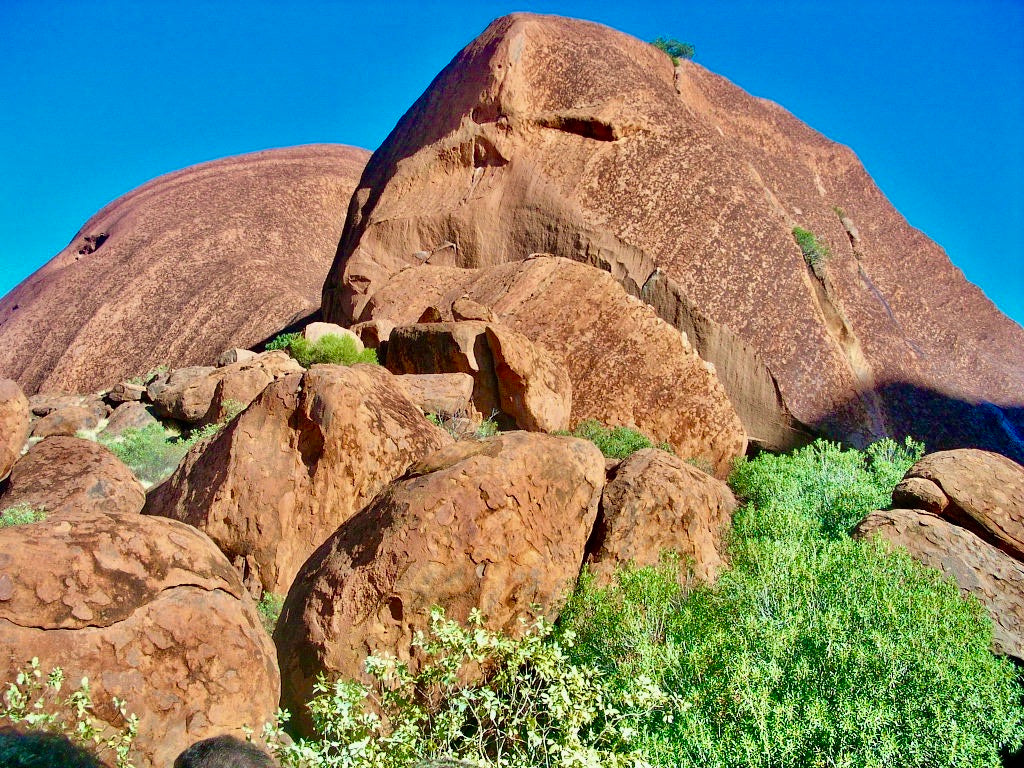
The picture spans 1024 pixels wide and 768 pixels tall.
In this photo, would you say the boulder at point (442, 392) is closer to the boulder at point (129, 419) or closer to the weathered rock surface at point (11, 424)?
the weathered rock surface at point (11, 424)

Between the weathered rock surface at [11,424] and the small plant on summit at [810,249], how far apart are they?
1196 centimetres

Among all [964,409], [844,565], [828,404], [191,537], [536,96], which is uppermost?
[536,96]

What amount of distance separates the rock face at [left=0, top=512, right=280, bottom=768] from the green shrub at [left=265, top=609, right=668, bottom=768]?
0.45 metres

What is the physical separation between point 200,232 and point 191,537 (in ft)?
79.8

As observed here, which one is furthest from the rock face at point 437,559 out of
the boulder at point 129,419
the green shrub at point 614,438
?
the boulder at point 129,419

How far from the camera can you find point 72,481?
8477 millimetres

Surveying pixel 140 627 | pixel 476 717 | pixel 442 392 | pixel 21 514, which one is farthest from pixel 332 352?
pixel 476 717

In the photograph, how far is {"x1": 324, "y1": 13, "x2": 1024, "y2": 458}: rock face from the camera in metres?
12.6

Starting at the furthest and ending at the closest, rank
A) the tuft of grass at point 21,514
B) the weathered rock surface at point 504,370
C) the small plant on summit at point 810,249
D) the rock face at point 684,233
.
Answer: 1. the small plant on summit at point 810,249
2. the rock face at point 684,233
3. the weathered rock surface at point 504,370
4. the tuft of grass at point 21,514

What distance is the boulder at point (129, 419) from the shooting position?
12.9m

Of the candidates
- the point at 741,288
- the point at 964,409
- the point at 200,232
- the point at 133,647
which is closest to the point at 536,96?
the point at 741,288

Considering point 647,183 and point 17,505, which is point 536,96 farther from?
point 17,505

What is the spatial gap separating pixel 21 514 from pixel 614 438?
6.66 m

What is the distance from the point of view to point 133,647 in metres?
4.03
